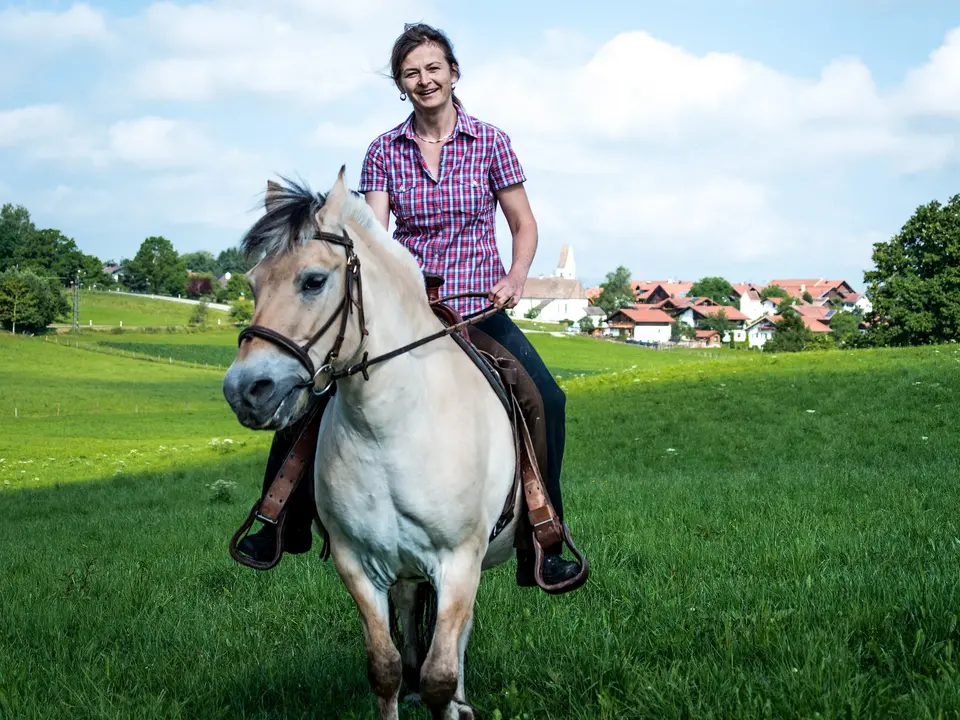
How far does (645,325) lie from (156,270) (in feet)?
250

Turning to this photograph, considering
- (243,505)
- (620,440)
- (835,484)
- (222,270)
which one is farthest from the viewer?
(222,270)

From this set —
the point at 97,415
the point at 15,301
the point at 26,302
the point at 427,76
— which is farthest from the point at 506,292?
the point at 15,301

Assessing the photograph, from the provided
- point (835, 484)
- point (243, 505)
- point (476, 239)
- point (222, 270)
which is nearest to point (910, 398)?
point (835, 484)

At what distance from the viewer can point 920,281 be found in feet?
180

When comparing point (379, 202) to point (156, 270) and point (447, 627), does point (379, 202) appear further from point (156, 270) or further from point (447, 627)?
point (156, 270)

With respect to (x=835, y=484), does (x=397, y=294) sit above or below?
above

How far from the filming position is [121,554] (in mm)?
9266

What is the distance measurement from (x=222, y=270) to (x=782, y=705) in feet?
587

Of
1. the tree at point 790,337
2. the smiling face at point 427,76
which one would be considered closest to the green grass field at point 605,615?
the smiling face at point 427,76

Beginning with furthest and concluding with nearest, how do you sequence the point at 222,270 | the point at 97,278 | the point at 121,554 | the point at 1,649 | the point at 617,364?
1. the point at 222,270
2. the point at 97,278
3. the point at 617,364
4. the point at 121,554
5. the point at 1,649

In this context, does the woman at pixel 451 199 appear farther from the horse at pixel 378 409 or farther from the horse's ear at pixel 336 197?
the horse's ear at pixel 336 197

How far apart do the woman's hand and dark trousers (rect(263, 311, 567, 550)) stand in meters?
0.23

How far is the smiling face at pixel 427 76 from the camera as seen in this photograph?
4527 millimetres

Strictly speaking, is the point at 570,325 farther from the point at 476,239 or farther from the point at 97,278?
the point at 476,239
